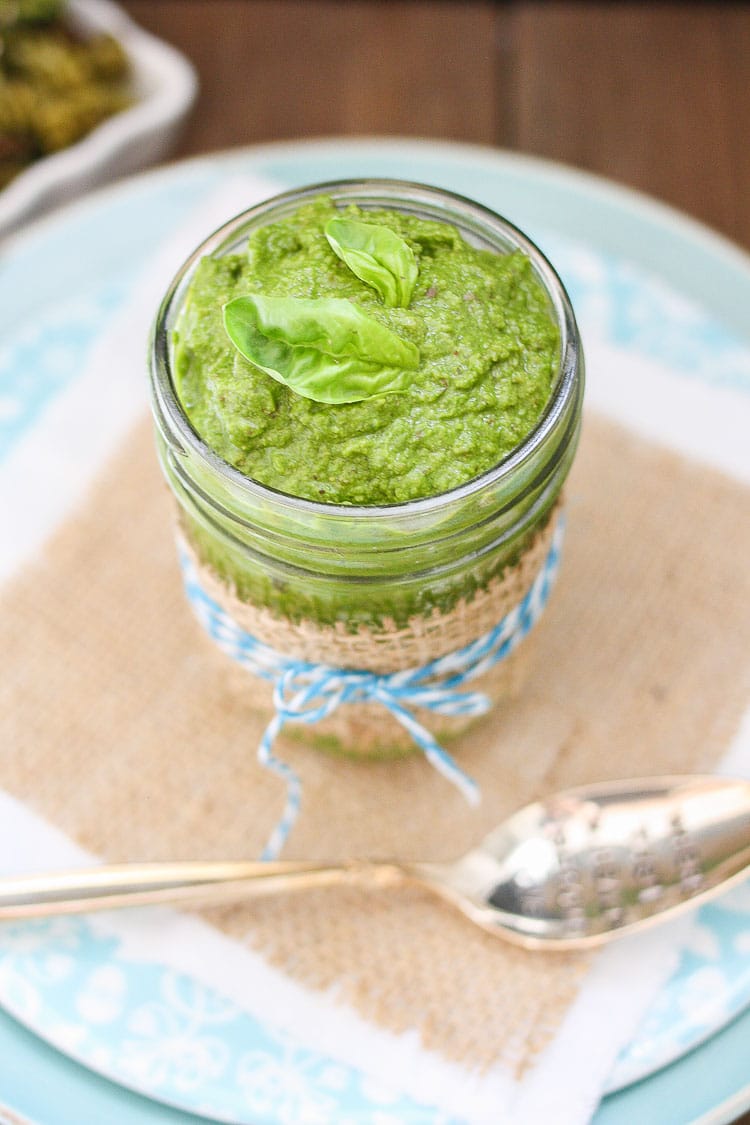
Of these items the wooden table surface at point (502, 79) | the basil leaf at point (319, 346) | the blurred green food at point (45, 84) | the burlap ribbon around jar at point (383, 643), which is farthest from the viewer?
the wooden table surface at point (502, 79)

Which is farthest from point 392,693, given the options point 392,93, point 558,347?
point 392,93

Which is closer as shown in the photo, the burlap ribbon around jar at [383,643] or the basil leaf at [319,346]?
the basil leaf at [319,346]

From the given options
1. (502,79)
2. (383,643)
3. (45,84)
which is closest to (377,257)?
(383,643)

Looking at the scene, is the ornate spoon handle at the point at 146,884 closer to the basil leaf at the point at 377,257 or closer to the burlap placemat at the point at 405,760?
the burlap placemat at the point at 405,760

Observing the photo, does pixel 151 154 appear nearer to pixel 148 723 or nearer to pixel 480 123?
pixel 480 123

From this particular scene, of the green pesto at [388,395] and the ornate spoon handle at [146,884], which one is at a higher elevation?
Answer: the green pesto at [388,395]

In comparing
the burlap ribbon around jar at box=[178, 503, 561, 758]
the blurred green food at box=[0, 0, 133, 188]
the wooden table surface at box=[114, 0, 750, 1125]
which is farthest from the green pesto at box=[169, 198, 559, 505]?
the wooden table surface at box=[114, 0, 750, 1125]

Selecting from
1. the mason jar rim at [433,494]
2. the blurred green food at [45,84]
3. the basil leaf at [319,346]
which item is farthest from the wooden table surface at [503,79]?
the basil leaf at [319,346]
